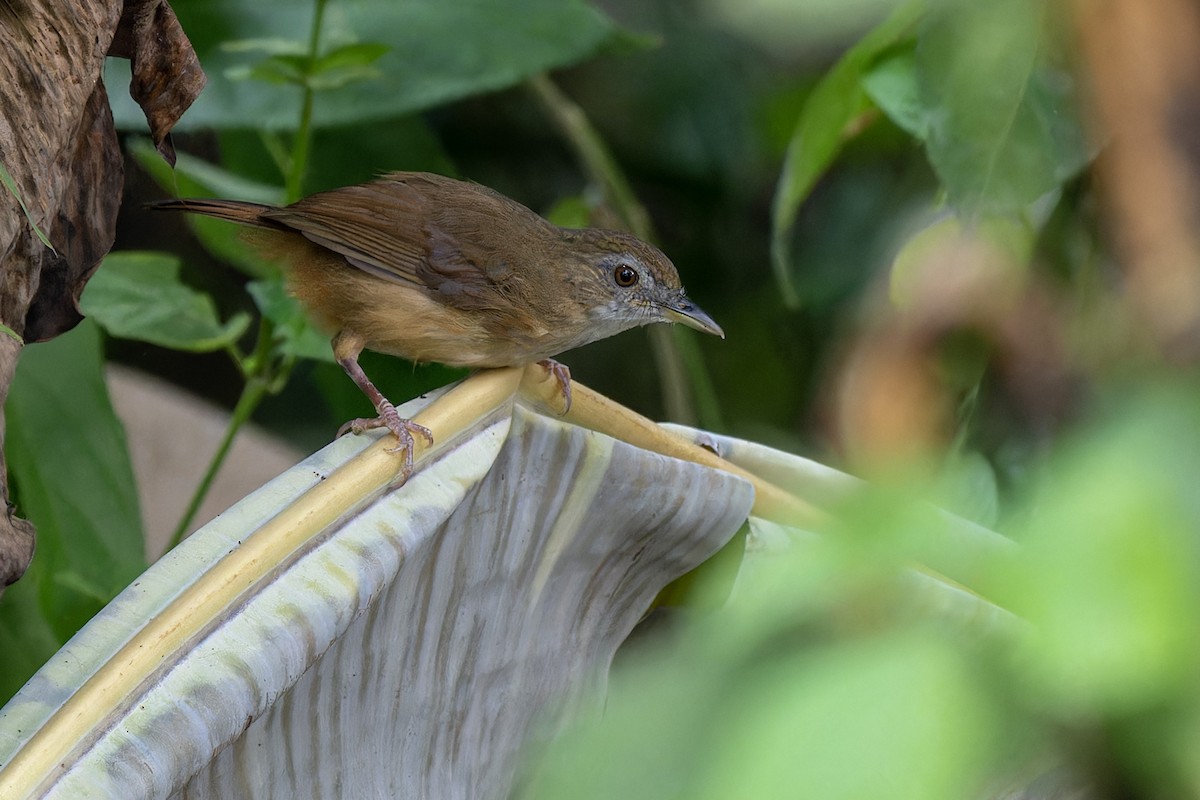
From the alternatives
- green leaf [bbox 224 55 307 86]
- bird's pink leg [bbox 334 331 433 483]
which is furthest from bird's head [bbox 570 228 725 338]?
green leaf [bbox 224 55 307 86]

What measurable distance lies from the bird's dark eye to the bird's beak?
70 millimetres

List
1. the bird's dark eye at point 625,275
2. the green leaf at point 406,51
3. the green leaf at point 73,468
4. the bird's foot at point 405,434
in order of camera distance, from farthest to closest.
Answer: the green leaf at point 406,51
the bird's dark eye at point 625,275
the green leaf at point 73,468
the bird's foot at point 405,434

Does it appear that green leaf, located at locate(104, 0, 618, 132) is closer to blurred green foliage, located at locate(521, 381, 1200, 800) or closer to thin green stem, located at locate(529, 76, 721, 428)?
thin green stem, located at locate(529, 76, 721, 428)

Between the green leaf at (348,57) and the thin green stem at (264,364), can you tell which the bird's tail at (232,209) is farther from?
the green leaf at (348,57)

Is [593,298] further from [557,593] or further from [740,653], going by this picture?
[740,653]

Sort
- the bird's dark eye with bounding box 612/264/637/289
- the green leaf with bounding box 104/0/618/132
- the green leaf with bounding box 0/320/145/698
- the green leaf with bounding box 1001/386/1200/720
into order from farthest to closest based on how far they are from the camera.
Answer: the green leaf with bounding box 104/0/618/132 → the bird's dark eye with bounding box 612/264/637/289 → the green leaf with bounding box 0/320/145/698 → the green leaf with bounding box 1001/386/1200/720

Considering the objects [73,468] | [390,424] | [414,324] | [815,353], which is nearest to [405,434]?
[390,424]

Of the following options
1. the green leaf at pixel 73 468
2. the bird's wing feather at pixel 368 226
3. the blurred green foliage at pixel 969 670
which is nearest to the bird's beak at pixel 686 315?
the bird's wing feather at pixel 368 226

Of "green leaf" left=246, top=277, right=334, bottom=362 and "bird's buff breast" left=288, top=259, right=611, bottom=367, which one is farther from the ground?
"bird's buff breast" left=288, top=259, right=611, bottom=367

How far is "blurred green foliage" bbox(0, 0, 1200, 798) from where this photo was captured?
0.38m

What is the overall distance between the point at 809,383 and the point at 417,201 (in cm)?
170

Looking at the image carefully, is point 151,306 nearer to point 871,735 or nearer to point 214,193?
point 214,193

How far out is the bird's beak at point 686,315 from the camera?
7.13 feet

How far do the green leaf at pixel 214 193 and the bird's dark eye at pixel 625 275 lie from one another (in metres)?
0.58
